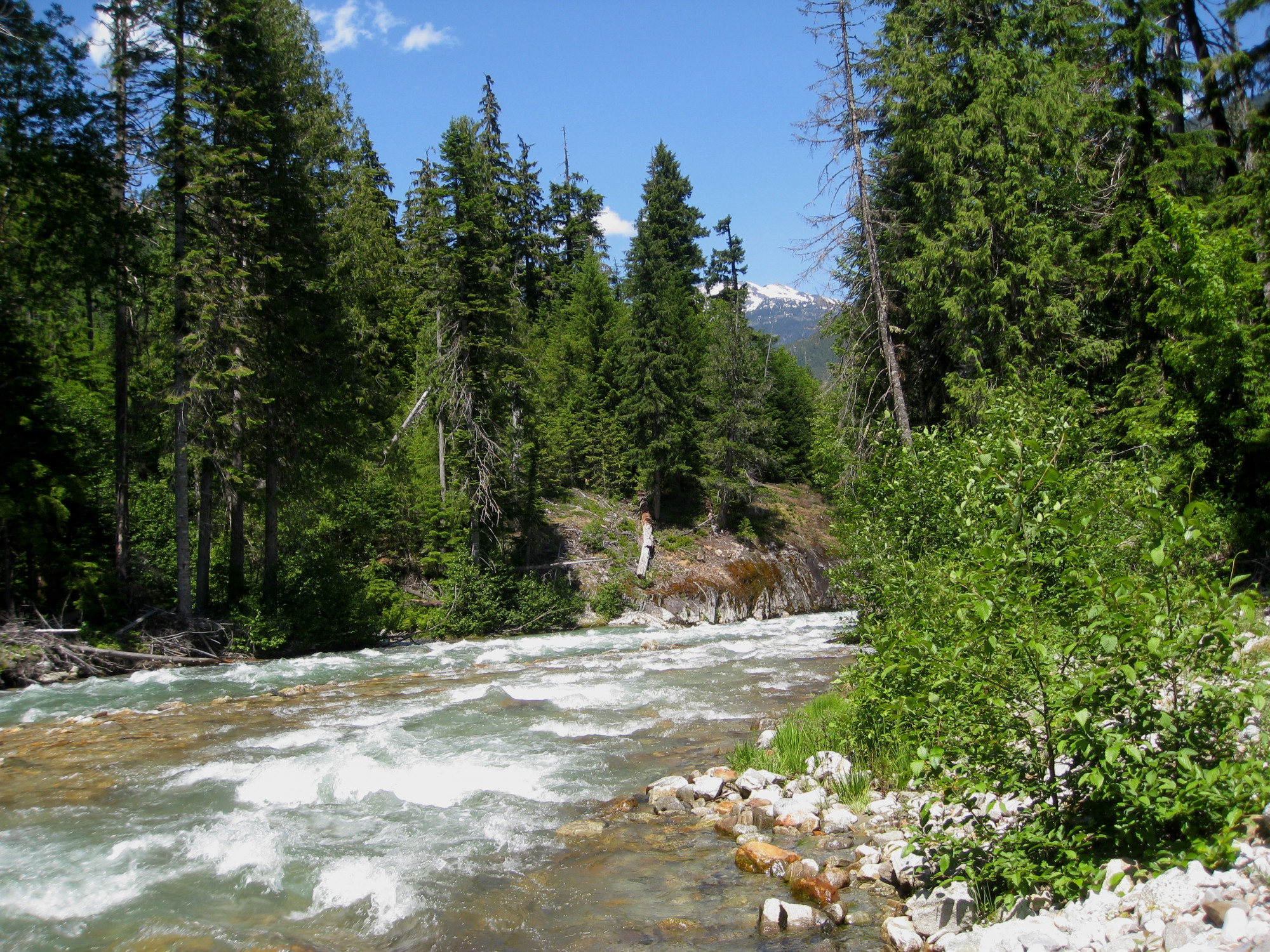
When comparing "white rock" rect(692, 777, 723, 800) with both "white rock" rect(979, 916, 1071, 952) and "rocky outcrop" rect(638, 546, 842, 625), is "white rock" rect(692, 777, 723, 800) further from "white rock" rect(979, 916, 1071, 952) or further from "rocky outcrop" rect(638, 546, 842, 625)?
"rocky outcrop" rect(638, 546, 842, 625)

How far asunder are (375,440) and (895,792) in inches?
696

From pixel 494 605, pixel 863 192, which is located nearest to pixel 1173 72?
pixel 863 192

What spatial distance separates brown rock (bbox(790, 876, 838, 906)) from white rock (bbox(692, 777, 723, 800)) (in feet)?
6.90

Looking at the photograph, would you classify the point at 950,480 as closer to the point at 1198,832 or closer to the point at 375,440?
the point at 1198,832

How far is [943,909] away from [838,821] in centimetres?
206

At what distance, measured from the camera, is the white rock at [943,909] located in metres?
4.74

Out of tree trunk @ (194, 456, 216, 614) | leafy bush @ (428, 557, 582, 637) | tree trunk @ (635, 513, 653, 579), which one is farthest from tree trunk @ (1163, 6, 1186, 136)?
tree trunk @ (194, 456, 216, 614)

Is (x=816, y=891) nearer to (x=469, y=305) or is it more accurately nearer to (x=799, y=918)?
(x=799, y=918)

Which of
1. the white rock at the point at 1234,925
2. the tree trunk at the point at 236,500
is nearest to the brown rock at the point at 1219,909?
the white rock at the point at 1234,925

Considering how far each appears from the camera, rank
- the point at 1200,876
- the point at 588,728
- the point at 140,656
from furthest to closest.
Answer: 1. the point at 140,656
2. the point at 588,728
3. the point at 1200,876

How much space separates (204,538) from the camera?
18125mm

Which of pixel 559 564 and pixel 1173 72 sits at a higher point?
pixel 1173 72

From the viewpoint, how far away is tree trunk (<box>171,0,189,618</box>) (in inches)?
671

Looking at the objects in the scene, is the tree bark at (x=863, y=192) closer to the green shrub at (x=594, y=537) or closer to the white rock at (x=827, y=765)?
the white rock at (x=827, y=765)
